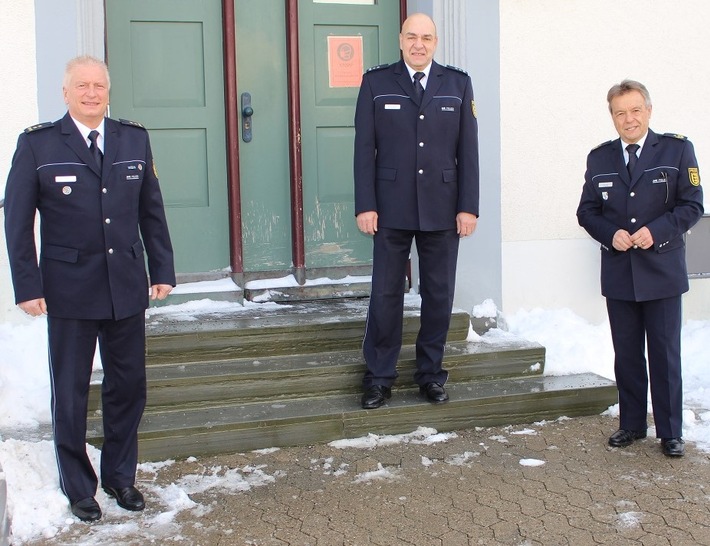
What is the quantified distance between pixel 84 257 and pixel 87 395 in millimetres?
551

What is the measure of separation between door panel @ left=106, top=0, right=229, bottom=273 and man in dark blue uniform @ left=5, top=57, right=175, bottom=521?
1.98m

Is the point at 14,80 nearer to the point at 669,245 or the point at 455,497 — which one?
the point at 455,497

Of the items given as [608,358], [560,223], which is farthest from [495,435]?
[560,223]

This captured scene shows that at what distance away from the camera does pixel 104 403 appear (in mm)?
3924

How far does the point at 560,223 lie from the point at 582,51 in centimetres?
109

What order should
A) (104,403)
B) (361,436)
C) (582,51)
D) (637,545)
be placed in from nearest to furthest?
1. (637,545)
2. (104,403)
3. (361,436)
4. (582,51)

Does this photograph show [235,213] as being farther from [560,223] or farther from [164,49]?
[560,223]

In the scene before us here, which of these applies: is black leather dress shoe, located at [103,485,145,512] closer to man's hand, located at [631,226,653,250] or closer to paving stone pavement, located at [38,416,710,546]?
paving stone pavement, located at [38,416,710,546]

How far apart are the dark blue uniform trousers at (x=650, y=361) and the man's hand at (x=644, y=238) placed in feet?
0.93

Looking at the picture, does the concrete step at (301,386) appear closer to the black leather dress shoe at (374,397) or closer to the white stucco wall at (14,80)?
the black leather dress shoe at (374,397)

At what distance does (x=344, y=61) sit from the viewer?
20.2 ft

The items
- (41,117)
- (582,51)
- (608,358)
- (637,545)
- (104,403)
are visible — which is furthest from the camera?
(582,51)

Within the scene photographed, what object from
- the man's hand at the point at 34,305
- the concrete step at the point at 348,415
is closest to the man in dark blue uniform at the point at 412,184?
the concrete step at the point at 348,415

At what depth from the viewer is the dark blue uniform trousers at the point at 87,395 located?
12.3ft
